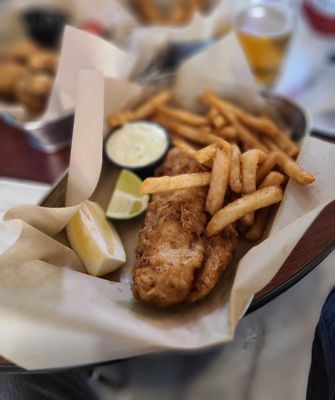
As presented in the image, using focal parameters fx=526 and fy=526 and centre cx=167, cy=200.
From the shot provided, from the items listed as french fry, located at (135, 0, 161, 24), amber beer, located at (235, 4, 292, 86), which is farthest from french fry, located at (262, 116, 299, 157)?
french fry, located at (135, 0, 161, 24)

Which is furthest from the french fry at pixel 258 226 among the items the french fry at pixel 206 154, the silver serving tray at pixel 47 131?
the silver serving tray at pixel 47 131

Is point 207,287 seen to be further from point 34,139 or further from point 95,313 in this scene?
point 34,139

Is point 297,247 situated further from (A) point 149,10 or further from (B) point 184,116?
(A) point 149,10

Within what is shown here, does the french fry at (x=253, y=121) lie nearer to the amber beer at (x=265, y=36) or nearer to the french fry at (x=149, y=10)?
the amber beer at (x=265, y=36)

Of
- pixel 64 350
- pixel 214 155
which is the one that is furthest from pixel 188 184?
pixel 64 350

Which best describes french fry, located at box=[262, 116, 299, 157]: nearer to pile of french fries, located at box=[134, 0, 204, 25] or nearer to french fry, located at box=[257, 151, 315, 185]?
french fry, located at box=[257, 151, 315, 185]

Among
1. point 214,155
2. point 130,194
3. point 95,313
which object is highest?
point 214,155
